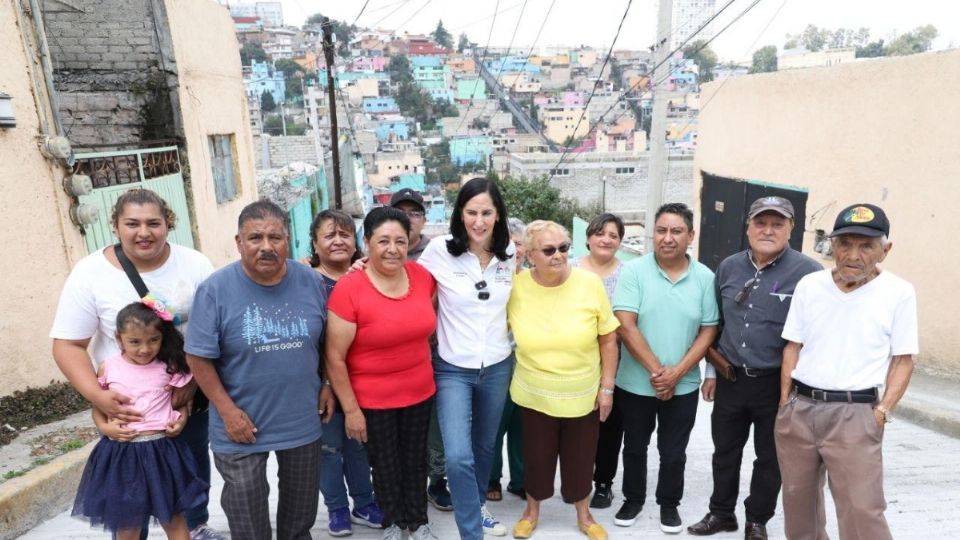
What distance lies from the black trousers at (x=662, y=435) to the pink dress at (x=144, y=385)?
2130 mm

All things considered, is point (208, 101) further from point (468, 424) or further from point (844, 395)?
point (844, 395)

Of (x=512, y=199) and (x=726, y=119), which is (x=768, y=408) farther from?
(x=512, y=199)

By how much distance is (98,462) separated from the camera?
7.77 ft

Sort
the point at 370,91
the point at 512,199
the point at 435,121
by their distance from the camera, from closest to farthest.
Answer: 1. the point at 512,199
2. the point at 435,121
3. the point at 370,91

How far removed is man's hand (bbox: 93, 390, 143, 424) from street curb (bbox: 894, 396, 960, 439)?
17.6ft

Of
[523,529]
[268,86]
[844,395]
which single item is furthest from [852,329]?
[268,86]

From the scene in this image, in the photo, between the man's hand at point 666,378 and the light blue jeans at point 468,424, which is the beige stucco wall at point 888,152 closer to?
the man's hand at point 666,378

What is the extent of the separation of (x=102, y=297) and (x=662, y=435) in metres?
2.68

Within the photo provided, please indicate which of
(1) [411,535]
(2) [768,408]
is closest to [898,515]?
(2) [768,408]

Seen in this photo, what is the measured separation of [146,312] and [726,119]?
9121 mm

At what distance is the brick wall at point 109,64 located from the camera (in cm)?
697

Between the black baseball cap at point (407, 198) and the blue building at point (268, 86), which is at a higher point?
the blue building at point (268, 86)

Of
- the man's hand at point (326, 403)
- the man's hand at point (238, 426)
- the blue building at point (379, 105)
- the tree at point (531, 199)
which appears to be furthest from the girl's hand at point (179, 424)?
the blue building at point (379, 105)

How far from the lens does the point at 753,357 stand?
2715mm
